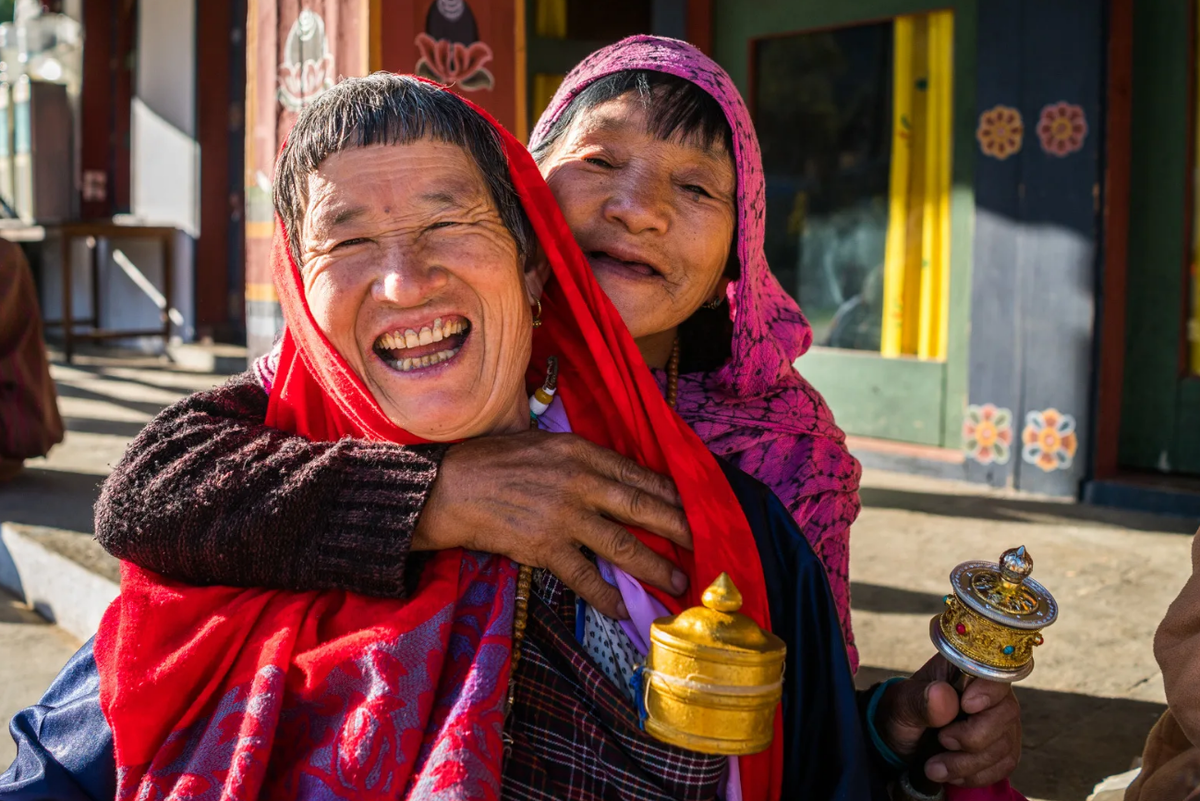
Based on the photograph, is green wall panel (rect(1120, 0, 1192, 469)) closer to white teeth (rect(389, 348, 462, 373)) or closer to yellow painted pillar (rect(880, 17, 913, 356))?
yellow painted pillar (rect(880, 17, 913, 356))

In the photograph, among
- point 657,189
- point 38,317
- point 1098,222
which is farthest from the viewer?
point 38,317

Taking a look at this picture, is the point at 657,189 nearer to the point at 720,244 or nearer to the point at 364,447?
the point at 720,244

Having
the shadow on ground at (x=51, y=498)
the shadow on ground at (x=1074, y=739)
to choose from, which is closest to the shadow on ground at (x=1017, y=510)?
the shadow on ground at (x=1074, y=739)

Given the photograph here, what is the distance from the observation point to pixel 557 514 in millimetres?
1599

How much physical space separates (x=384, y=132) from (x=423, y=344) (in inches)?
12.8

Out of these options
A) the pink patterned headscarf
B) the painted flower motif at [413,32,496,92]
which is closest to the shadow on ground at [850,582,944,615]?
the pink patterned headscarf

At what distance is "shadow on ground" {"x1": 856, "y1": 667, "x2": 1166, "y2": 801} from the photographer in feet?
8.91

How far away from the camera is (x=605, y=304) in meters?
1.70

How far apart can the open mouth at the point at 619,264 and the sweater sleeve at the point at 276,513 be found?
0.52m

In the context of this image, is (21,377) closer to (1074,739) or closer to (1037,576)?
(1037,576)

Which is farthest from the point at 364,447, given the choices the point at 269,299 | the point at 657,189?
the point at 269,299

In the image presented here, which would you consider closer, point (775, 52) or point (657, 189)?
point (657, 189)

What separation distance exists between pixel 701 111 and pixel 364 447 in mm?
907

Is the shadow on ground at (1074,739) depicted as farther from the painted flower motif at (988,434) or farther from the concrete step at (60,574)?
the concrete step at (60,574)
